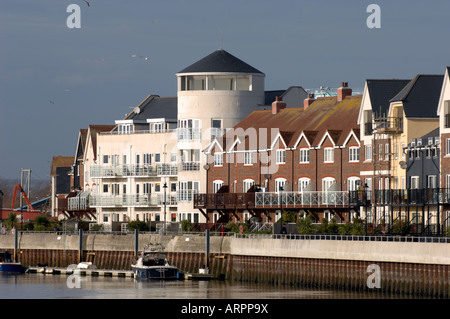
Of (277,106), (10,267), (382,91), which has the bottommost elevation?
(10,267)

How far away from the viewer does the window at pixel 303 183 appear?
4310 inches

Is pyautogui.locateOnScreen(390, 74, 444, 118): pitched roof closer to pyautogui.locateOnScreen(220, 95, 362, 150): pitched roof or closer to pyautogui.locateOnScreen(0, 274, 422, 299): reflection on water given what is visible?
pyautogui.locateOnScreen(220, 95, 362, 150): pitched roof

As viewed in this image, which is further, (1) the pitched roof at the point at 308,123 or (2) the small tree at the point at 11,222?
(2) the small tree at the point at 11,222

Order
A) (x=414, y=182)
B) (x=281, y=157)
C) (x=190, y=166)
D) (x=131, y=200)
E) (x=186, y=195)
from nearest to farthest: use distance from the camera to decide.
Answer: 1. (x=414, y=182)
2. (x=281, y=157)
3. (x=186, y=195)
4. (x=190, y=166)
5. (x=131, y=200)

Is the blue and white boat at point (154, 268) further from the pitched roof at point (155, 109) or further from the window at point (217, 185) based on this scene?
the pitched roof at point (155, 109)

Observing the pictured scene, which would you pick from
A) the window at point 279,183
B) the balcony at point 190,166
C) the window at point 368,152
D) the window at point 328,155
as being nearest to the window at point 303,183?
the window at point 279,183

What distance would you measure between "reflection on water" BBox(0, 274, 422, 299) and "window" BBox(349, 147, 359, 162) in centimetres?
1659

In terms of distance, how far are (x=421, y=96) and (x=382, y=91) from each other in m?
4.80

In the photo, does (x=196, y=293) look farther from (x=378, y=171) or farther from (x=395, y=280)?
(x=378, y=171)

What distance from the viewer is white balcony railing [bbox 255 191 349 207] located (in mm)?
104750

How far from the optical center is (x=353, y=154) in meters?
106

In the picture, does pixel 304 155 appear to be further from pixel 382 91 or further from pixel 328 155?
pixel 382 91

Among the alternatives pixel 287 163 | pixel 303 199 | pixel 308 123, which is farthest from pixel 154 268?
pixel 308 123

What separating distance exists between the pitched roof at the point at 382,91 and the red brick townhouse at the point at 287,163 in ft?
10.9
